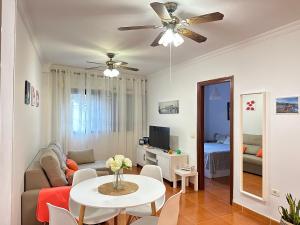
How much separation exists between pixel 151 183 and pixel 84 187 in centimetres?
72

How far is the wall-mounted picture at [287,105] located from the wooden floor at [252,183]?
1.03 meters

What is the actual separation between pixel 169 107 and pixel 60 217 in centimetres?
377

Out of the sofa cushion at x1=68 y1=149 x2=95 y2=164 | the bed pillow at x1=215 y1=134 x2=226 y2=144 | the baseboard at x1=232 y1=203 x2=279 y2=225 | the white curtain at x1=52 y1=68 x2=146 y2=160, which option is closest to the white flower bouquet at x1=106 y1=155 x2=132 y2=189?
the baseboard at x1=232 y1=203 x2=279 y2=225

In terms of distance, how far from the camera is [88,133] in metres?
5.26

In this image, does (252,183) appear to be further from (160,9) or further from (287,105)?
(160,9)

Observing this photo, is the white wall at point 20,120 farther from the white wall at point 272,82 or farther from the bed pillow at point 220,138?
the bed pillow at point 220,138

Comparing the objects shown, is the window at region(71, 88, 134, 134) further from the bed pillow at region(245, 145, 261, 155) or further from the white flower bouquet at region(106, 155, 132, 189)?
the bed pillow at region(245, 145, 261, 155)

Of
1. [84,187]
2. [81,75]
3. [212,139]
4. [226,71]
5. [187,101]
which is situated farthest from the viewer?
[212,139]

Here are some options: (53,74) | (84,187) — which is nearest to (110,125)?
(53,74)

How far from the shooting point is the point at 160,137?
193 inches

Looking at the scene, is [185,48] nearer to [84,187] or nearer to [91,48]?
[91,48]

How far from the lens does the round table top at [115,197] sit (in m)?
1.74

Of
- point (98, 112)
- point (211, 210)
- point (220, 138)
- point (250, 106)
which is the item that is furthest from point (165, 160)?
point (220, 138)

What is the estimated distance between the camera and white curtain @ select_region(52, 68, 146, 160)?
4949 millimetres
